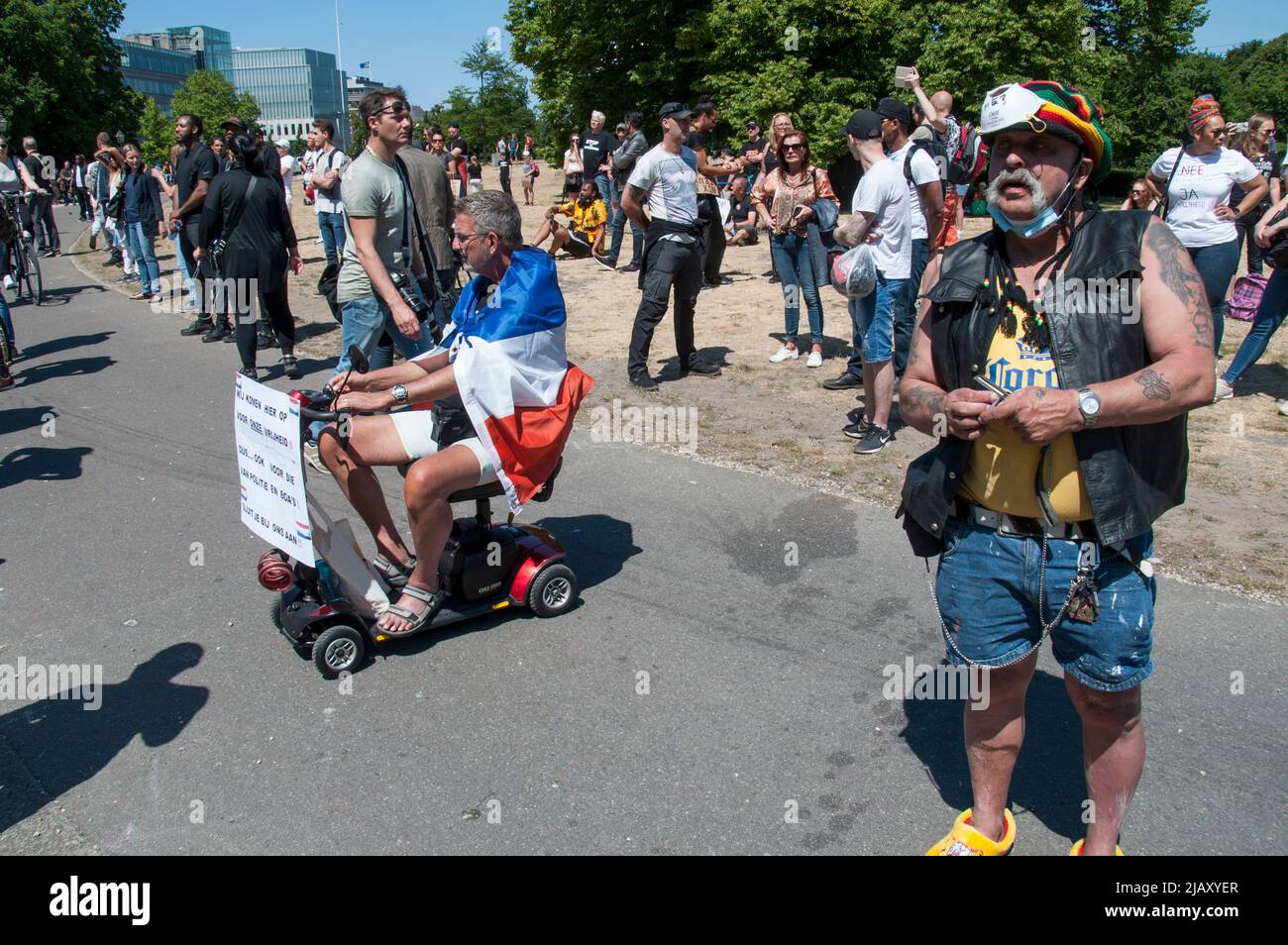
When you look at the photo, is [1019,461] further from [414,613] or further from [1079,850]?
[414,613]

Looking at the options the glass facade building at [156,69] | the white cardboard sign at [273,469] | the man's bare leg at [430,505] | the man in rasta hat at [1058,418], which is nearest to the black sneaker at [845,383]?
the man's bare leg at [430,505]

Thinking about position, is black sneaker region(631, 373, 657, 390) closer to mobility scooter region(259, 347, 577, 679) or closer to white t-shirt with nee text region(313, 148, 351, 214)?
mobility scooter region(259, 347, 577, 679)

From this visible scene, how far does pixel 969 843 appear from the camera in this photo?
276 cm

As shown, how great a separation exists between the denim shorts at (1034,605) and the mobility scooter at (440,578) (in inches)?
83.6

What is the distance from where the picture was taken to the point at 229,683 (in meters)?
3.88

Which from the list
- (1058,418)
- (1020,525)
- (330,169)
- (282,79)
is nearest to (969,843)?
(1020,525)

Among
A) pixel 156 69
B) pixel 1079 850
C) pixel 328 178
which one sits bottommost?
pixel 1079 850

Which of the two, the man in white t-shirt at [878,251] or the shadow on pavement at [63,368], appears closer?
the man in white t-shirt at [878,251]

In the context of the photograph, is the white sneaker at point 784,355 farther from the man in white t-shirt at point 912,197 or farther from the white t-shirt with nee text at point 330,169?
the white t-shirt with nee text at point 330,169

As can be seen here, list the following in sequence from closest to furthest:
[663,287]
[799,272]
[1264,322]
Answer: [1264,322]
[663,287]
[799,272]

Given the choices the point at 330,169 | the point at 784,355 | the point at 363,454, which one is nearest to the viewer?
the point at 363,454

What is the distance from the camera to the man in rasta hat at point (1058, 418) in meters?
2.28

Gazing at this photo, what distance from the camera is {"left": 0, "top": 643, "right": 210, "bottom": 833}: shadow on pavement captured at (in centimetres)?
327

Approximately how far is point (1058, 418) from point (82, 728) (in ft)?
11.5
